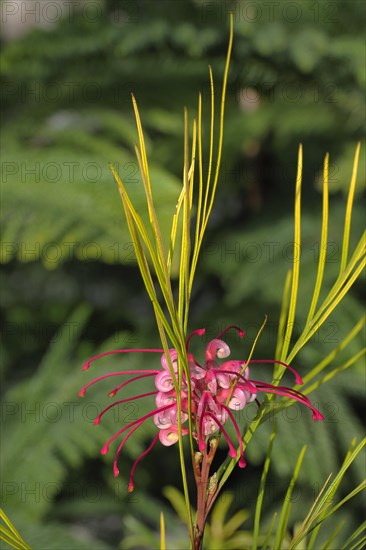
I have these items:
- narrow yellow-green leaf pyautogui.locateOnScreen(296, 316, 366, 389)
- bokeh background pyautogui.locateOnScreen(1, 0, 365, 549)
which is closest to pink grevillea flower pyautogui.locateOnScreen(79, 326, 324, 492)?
narrow yellow-green leaf pyautogui.locateOnScreen(296, 316, 366, 389)

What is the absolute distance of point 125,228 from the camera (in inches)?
25.0

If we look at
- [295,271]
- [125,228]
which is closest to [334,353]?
[295,271]

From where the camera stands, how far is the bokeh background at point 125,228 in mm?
702

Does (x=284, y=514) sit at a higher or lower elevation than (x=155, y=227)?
lower

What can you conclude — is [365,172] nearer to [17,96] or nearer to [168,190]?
[168,190]

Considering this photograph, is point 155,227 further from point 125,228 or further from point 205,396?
point 125,228

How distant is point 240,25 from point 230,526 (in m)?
0.52

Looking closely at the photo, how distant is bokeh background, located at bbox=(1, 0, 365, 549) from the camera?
27.6 inches

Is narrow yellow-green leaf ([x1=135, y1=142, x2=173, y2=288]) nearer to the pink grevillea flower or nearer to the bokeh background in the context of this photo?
the pink grevillea flower

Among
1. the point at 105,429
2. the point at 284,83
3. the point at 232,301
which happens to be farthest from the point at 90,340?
the point at 284,83

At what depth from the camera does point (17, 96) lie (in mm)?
984

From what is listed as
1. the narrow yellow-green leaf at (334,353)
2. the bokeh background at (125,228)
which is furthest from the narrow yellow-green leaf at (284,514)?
the bokeh background at (125,228)

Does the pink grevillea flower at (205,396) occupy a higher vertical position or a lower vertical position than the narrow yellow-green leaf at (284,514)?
higher

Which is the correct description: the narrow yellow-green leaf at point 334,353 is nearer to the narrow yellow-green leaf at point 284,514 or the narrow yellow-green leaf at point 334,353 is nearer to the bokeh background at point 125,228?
the narrow yellow-green leaf at point 284,514
